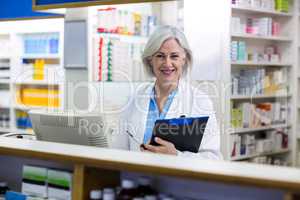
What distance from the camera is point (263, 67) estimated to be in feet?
18.8

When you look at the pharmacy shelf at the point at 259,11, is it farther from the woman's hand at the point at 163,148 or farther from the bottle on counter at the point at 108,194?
the bottle on counter at the point at 108,194

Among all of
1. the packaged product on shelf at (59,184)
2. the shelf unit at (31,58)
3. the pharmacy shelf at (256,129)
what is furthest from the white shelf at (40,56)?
the packaged product on shelf at (59,184)

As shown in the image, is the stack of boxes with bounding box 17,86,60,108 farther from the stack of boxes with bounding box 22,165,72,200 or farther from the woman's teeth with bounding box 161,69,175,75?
the stack of boxes with bounding box 22,165,72,200

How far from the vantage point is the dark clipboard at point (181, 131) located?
233 centimetres

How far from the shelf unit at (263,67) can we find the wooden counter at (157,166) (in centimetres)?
322

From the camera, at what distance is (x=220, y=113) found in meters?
4.68

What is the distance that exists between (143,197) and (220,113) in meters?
3.13

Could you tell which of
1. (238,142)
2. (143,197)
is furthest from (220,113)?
(143,197)

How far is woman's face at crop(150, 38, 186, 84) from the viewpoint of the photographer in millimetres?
3314

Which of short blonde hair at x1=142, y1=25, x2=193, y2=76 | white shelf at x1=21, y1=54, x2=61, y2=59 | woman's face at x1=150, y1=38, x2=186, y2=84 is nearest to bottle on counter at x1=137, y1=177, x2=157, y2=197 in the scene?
woman's face at x1=150, y1=38, x2=186, y2=84

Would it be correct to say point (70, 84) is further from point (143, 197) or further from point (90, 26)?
point (143, 197)

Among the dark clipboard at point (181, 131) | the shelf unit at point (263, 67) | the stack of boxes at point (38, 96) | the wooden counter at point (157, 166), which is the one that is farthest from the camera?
the stack of boxes at point (38, 96)

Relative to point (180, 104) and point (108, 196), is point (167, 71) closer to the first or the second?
point (180, 104)

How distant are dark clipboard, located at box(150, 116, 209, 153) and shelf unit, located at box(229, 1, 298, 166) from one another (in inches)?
96.6
